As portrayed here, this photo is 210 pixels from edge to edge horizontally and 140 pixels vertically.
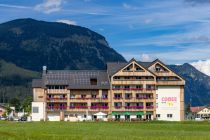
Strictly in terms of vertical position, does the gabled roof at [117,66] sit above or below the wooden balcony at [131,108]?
above

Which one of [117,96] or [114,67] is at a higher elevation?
[114,67]

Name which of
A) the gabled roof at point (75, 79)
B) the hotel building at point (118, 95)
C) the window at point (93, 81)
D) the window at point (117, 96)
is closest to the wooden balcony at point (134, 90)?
the hotel building at point (118, 95)

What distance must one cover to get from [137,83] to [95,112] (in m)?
14.0

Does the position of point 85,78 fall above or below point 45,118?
above

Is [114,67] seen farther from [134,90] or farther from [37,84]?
[37,84]

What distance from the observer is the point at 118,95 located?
139m

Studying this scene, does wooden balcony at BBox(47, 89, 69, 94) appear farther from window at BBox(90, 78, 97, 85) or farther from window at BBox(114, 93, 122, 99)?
window at BBox(114, 93, 122, 99)

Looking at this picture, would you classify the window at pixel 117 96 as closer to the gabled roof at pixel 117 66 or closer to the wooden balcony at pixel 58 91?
the gabled roof at pixel 117 66

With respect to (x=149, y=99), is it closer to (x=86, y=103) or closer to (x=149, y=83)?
(x=149, y=83)

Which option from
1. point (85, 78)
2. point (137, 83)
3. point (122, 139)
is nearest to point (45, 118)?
point (85, 78)

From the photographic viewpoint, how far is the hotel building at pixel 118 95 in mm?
137000

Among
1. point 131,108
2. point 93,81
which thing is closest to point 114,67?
point 93,81

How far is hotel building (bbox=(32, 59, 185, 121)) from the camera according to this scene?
449 feet

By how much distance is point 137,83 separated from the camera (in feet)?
454
